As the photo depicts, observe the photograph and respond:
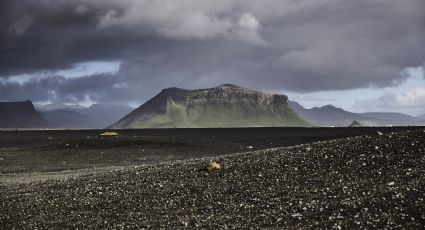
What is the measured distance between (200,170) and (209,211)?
9.85 meters

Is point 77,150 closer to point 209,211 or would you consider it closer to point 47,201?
point 47,201

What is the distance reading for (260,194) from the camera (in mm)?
25422

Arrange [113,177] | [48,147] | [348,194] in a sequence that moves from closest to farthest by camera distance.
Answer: [348,194] → [113,177] → [48,147]

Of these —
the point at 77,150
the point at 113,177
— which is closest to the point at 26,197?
the point at 113,177

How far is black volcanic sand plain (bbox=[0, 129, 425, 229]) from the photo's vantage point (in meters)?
20.2

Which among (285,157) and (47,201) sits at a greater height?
(285,157)

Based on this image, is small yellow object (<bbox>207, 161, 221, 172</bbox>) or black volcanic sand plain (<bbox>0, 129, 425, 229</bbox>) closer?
black volcanic sand plain (<bbox>0, 129, 425, 229</bbox>)

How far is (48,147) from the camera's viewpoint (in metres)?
93.0

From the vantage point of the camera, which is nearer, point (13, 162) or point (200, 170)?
point (200, 170)

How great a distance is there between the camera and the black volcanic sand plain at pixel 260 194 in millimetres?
20234

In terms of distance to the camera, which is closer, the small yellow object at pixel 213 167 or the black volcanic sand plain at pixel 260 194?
the black volcanic sand plain at pixel 260 194

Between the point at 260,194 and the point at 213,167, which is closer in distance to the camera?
the point at 260,194

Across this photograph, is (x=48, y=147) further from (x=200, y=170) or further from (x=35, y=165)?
(x=200, y=170)

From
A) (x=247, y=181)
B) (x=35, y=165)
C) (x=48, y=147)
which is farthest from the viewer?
(x=48, y=147)
